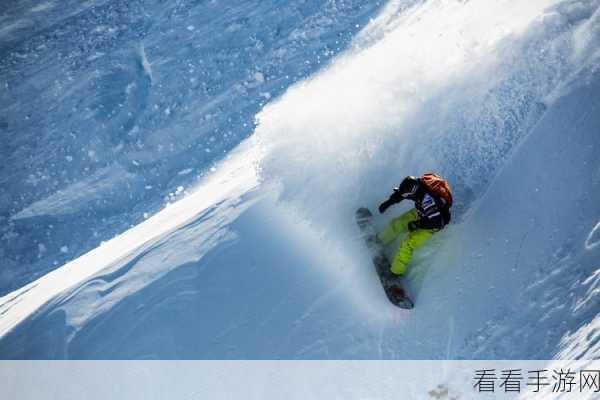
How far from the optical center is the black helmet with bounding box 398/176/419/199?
248 inches

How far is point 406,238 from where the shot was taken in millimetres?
6387

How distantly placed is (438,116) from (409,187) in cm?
165

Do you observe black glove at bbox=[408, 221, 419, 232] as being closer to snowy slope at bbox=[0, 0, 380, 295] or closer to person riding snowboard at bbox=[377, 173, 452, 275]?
person riding snowboard at bbox=[377, 173, 452, 275]

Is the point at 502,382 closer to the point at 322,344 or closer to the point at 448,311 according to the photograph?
the point at 448,311

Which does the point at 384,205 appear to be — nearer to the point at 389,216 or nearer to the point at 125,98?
the point at 389,216

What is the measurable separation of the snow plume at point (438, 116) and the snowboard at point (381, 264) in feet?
1.05

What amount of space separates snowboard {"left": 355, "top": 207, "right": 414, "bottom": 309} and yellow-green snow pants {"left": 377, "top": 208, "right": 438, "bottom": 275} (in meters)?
0.13

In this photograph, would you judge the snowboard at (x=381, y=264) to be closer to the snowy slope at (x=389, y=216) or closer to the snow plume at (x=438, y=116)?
the snowy slope at (x=389, y=216)

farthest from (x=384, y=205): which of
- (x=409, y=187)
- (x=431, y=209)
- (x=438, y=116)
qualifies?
(x=438, y=116)

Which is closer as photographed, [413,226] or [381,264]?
[413,226]

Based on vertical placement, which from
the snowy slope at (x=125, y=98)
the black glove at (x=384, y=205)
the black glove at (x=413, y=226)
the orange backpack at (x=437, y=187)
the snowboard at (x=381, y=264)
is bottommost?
the snowboard at (x=381, y=264)

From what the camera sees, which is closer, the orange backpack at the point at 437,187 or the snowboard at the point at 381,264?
the orange backpack at the point at 437,187

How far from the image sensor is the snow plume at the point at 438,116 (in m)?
6.97

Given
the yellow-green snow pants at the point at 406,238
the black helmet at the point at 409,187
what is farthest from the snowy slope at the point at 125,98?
the black helmet at the point at 409,187
